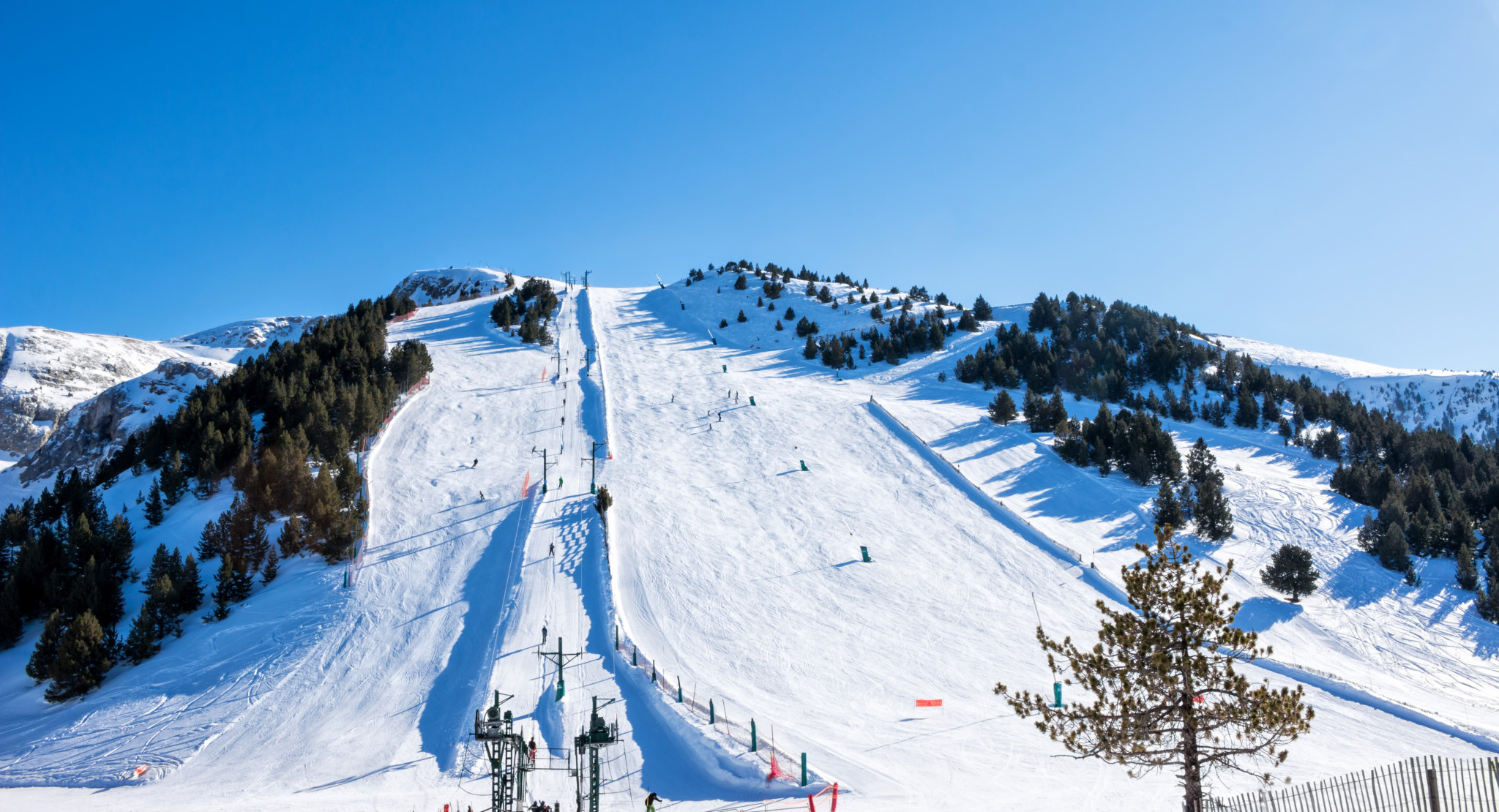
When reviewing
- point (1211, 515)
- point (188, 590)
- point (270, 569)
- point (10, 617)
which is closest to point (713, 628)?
point (270, 569)

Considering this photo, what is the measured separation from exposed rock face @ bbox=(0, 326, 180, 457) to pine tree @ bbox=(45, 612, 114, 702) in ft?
366

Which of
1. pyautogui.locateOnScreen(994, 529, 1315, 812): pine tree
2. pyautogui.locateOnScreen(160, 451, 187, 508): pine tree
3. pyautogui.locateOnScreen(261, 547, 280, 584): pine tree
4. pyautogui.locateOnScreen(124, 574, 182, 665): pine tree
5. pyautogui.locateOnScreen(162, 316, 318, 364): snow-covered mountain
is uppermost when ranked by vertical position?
pyautogui.locateOnScreen(162, 316, 318, 364): snow-covered mountain

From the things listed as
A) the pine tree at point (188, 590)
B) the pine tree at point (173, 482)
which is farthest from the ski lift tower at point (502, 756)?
the pine tree at point (173, 482)

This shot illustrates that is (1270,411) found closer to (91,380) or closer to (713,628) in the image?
(713,628)

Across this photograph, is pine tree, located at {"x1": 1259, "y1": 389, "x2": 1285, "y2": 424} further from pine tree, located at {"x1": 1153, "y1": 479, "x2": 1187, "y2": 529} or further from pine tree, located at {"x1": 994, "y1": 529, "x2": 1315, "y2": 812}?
pine tree, located at {"x1": 994, "y1": 529, "x2": 1315, "y2": 812}

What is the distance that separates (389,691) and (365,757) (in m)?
3.41

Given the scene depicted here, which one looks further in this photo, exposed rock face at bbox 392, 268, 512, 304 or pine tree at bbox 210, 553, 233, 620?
exposed rock face at bbox 392, 268, 512, 304

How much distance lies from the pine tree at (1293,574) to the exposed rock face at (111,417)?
6062cm

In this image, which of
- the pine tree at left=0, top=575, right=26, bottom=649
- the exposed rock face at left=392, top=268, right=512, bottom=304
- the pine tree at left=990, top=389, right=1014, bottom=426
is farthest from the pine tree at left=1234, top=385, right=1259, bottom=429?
the exposed rock face at left=392, top=268, right=512, bottom=304

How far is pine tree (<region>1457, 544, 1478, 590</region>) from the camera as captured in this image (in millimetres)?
31109

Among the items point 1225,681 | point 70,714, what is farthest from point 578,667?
point 1225,681

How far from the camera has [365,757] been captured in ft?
60.2

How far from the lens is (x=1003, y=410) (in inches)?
1932

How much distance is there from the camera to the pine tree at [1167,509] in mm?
34406
